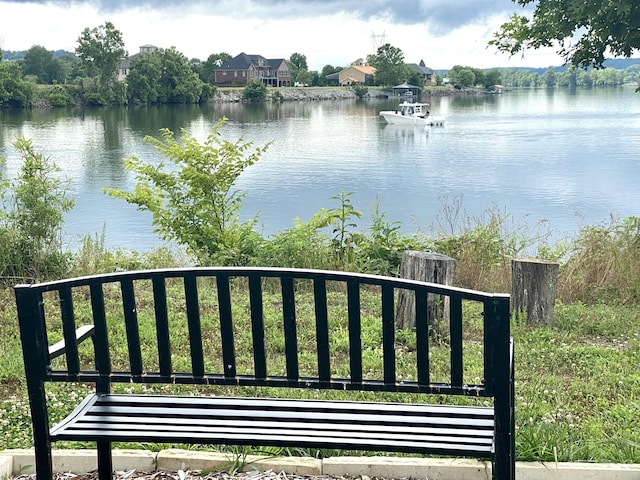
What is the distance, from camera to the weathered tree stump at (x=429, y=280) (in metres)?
5.47

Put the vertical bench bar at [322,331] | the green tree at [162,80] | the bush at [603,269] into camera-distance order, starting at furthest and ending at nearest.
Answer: the green tree at [162,80] → the bush at [603,269] → the vertical bench bar at [322,331]

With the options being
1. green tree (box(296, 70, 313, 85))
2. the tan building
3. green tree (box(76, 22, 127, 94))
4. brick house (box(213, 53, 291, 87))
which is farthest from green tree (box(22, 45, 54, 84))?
the tan building

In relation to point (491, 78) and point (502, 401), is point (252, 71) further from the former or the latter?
point (502, 401)

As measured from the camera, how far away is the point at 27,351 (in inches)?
100.0

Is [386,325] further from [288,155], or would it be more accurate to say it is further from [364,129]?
[364,129]

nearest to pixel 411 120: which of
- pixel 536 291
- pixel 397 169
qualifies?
pixel 397 169

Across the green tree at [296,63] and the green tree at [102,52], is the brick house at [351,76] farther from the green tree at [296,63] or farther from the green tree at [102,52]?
the green tree at [102,52]

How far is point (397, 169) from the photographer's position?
27438 mm

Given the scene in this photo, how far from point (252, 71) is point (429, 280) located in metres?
121

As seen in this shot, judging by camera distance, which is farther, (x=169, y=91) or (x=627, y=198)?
(x=169, y=91)

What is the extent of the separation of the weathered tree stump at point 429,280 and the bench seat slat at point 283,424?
2899mm

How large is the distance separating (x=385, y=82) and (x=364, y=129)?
234 ft

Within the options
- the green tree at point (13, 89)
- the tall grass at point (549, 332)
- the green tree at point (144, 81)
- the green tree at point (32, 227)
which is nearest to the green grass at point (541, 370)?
the tall grass at point (549, 332)

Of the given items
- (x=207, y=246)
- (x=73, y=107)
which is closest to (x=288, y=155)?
(x=207, y=246)
